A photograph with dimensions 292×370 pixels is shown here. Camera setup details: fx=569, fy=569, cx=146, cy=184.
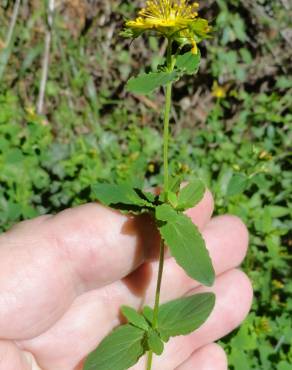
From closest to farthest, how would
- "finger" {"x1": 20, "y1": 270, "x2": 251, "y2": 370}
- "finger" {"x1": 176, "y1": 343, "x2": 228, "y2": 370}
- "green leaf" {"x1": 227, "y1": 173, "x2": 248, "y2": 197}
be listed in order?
1. "finger" {"x1": 20, "y1": 270, "x2": 251, "y2": 370}
2. "finger" {"x1": 176, "y1": 343, "x2": 228, "y2": 370}
3. "green leaf" {"x1": 227, "y1": 173, "x2": 248, "y2": 197}

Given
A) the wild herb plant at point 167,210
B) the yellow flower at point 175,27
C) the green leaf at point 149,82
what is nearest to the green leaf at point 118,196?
the wild herb plant at point 167,210

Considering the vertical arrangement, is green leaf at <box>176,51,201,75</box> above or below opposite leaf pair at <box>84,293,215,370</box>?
above

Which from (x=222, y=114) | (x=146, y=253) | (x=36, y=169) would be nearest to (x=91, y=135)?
(x=36, y=169)

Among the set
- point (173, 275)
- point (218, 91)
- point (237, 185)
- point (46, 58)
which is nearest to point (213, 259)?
point (173, 275)

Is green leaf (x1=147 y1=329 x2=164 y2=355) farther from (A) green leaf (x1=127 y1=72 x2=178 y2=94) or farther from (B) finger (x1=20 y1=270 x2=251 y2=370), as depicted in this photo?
(A) green leaf (x1=127 y1=72 x2=178 y2=94)

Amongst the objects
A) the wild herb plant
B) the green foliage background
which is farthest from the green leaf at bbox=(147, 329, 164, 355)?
the green foliage background

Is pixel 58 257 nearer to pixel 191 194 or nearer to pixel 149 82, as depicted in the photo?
pixel 191 194
